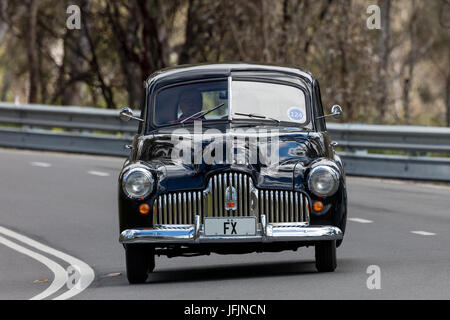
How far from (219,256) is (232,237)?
7.24 ft

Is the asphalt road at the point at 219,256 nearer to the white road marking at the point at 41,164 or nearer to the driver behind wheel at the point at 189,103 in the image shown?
the driver behind wheel at the point at 189,103

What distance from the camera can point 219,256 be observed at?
37.6 ft

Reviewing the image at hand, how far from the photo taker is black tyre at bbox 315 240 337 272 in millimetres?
9695

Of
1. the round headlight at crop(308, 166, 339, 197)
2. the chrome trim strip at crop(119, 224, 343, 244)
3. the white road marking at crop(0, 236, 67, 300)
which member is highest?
the round headlight at crop(308, 166, 339, 197)

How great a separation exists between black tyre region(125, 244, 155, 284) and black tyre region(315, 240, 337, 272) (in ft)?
4.71

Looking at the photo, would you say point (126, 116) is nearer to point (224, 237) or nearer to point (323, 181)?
point (224, 237)

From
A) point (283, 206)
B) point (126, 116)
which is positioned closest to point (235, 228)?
point (283, 206)

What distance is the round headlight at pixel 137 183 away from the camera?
9.51 metres

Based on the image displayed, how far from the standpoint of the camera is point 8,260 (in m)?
11.5

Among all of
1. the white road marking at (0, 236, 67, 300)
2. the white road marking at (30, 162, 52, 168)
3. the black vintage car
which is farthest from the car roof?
the white road marking at (30, 162, 52, 168)

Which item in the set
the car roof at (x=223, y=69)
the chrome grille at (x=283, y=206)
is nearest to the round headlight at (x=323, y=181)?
the chrome grille at (x=283, y=206)

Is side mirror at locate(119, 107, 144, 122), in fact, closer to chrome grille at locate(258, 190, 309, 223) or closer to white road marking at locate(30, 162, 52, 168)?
chrome grille at locate(258, 190, 309, 223)

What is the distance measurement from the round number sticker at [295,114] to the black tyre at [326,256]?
1.43 metres
